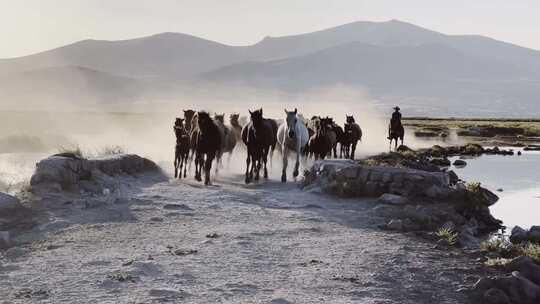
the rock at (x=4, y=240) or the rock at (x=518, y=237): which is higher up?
the rock at (x=4, y=240)

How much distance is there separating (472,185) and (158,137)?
121ft

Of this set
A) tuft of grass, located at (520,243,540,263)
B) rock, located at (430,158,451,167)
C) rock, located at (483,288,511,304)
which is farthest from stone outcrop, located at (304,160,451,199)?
rock, located at (430,158,451,167)

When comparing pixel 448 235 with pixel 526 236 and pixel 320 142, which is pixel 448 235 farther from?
pixel 320 142

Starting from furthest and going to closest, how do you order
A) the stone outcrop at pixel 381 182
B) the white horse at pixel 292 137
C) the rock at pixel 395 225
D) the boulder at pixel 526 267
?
the white horse at pixel 292 137, the stone outcrop at pixel 381 182, the rock at pixel 395 225, the boulder at pixel 526 267

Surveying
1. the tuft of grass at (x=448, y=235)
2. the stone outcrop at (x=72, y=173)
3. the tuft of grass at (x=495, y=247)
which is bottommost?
the tuft of grass at (x=495, y=247)

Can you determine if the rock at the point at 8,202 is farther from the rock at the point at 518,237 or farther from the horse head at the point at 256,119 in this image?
the rock at the point at 518,237

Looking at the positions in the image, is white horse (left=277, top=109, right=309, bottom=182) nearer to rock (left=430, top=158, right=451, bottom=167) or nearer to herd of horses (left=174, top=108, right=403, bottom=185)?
herd of horses (left=174, top=108, right=403, bottom=185)

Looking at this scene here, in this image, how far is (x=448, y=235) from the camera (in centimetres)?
1426

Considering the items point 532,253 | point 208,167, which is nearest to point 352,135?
point 208,167

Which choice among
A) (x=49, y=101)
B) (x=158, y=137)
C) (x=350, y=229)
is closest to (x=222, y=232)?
(x=350, y=229)

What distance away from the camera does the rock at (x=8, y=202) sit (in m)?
14.9

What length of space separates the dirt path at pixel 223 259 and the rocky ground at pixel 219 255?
0.8 inches

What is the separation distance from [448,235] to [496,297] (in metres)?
4.02

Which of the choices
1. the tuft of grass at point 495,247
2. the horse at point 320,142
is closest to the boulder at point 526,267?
the tuft of grass at point 495,247
